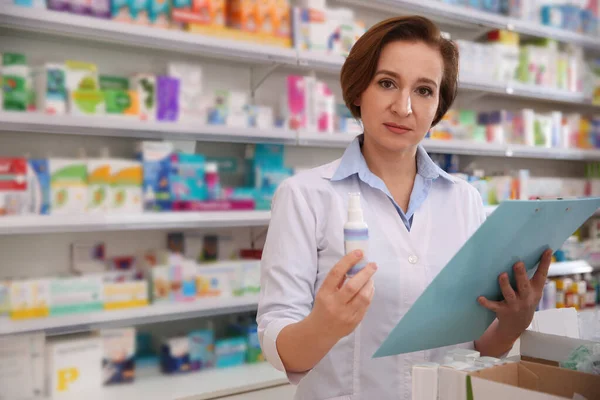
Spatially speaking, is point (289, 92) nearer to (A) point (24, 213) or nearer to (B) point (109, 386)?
(A) point (24, 213)

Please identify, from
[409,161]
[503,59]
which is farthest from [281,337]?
[503,59]

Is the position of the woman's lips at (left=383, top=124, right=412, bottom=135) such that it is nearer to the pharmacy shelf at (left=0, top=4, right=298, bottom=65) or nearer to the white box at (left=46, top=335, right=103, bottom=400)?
the pharmacy shelf at (left=0, top=4, right=298, bottom=65)

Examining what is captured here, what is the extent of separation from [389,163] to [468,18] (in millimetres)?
2766

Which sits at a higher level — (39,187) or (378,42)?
(378,42)

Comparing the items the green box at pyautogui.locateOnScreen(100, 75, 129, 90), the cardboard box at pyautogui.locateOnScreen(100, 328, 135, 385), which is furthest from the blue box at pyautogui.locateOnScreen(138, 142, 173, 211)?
the cardboard box at pyautogui.locateOnScreen(100, 328, 135, 385)

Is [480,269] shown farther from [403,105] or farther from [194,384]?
[194,384]

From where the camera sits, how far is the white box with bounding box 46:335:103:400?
2.49 metres

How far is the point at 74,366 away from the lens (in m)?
2.54

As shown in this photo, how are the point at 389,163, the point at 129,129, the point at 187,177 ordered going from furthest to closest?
1. the point at 187,177
2. the point at 129,129
3. the point at 389,163

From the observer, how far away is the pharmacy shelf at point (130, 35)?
236 centimetres

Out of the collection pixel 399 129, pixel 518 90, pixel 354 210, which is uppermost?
pixel 518 90

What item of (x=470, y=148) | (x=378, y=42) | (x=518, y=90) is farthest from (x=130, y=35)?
(x=518, y=90)

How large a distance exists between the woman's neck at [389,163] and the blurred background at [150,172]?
4.63ft

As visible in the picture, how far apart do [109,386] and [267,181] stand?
1236 millimetres
